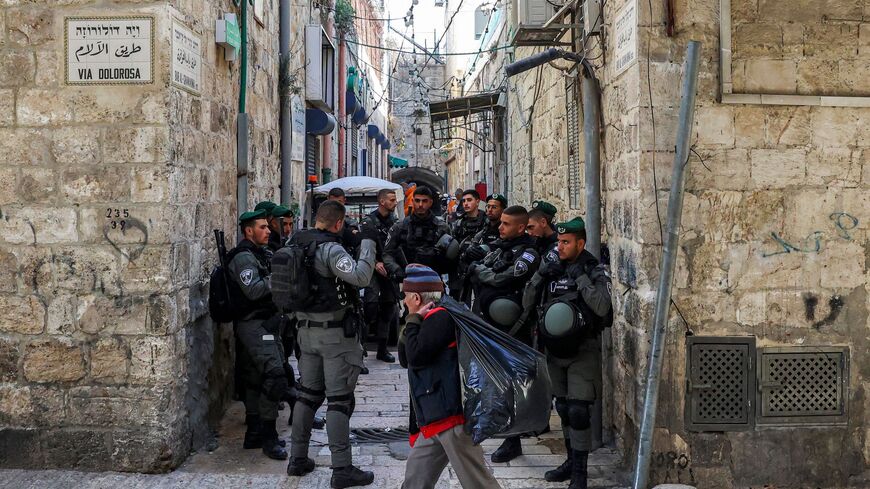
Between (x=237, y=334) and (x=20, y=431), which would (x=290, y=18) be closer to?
(x=237, y=334)

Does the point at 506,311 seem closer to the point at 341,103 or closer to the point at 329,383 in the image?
the point at 329,383

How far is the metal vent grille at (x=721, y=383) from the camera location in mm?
5164

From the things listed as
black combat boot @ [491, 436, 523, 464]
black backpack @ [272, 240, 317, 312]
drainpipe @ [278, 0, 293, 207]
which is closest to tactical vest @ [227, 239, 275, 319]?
black backpack @ [272, 240, 317, 312]

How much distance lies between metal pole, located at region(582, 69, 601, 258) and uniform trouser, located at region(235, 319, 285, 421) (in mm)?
2530

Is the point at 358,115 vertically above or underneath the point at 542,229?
above

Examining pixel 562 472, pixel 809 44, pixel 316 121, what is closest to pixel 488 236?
pixel 562 472

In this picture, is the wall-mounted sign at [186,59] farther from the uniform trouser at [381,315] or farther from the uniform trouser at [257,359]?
the uniform trouser at [381,315]

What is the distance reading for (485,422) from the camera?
3.77 meters

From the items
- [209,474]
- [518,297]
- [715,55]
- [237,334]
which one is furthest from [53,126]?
[715,55]

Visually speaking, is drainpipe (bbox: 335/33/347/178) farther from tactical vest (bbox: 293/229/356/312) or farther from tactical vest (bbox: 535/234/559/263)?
tactical vest (bbox: 293/229/356/312)

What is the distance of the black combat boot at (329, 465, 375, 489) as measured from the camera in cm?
521

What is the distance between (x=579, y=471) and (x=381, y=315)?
4.24m

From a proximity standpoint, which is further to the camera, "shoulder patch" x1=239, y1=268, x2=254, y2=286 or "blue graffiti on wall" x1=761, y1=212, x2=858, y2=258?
"shoulder patch" x1=239, y1=268, x2=254, y2=286

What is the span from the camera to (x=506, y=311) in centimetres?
609
